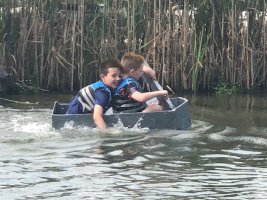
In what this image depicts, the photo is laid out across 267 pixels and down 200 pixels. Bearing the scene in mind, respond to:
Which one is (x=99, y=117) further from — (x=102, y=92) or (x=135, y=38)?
(x=135, y=38)

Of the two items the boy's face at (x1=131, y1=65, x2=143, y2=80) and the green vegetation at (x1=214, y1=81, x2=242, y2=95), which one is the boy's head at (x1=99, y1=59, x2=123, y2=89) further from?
the green vegetation at (x1=214, y1=81, x2=242, y2=95)

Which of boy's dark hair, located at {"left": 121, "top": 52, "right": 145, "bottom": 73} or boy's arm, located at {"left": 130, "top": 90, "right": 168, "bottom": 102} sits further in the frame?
boy's dark hair, located at {"left": 121, "top": 52, "right": 145, "bottom": 73}

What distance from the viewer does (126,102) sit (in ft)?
35.5

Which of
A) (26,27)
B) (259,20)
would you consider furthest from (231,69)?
(26,27)

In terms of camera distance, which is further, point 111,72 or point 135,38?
point 135,38

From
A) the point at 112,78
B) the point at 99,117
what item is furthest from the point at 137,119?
the point at 112,78

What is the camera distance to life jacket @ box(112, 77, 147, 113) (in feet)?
35.0

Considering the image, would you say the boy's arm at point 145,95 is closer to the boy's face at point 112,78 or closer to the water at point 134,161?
the boy's face at point 112,78

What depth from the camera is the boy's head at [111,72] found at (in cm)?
1060

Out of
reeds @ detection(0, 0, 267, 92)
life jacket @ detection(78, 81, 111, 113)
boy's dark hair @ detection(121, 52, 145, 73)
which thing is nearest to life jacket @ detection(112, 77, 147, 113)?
boy's dark hair @ detection(121, 52, 145, 73)

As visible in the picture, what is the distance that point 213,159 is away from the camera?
28.5ft

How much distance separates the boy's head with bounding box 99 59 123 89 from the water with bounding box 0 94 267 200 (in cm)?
78

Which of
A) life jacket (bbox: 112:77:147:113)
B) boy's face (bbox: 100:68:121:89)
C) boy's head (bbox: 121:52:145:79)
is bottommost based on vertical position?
life jacket (bbox: 112:77:147:113)

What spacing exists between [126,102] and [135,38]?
13.8ft
